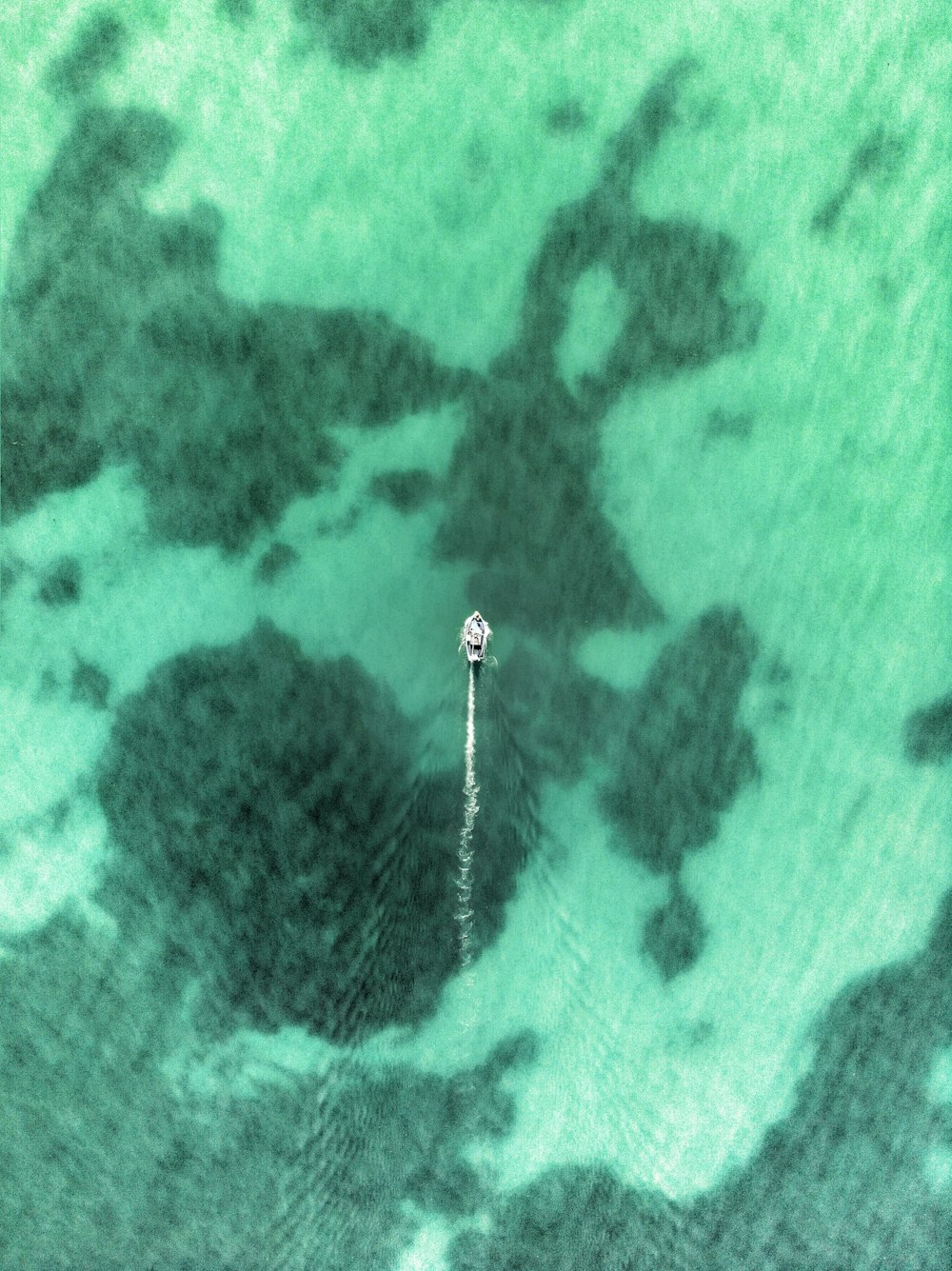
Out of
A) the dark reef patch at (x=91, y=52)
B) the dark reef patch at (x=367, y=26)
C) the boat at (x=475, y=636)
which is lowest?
the boat at (x=475, y=636)

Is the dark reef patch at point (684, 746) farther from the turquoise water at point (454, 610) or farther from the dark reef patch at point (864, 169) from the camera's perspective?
the dark reef patch at point (864, 169)

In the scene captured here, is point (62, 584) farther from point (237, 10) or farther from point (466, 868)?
point (237, 10)

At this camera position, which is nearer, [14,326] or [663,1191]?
[14,326]

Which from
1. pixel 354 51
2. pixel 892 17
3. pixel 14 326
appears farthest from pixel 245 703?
pixel 892 17

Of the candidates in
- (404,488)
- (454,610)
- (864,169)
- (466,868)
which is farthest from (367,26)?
(466,868)

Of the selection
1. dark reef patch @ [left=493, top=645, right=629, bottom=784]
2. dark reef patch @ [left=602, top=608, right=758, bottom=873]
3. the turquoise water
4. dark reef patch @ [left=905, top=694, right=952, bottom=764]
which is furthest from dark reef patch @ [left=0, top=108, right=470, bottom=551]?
dark reef patch @ [left=905, top=694, right=952, bottom=764]

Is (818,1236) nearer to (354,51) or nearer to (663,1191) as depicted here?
(663,1191)

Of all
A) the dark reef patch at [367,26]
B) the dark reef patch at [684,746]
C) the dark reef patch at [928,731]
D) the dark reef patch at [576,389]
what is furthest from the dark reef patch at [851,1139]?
the dark reef patch at [367,26]
